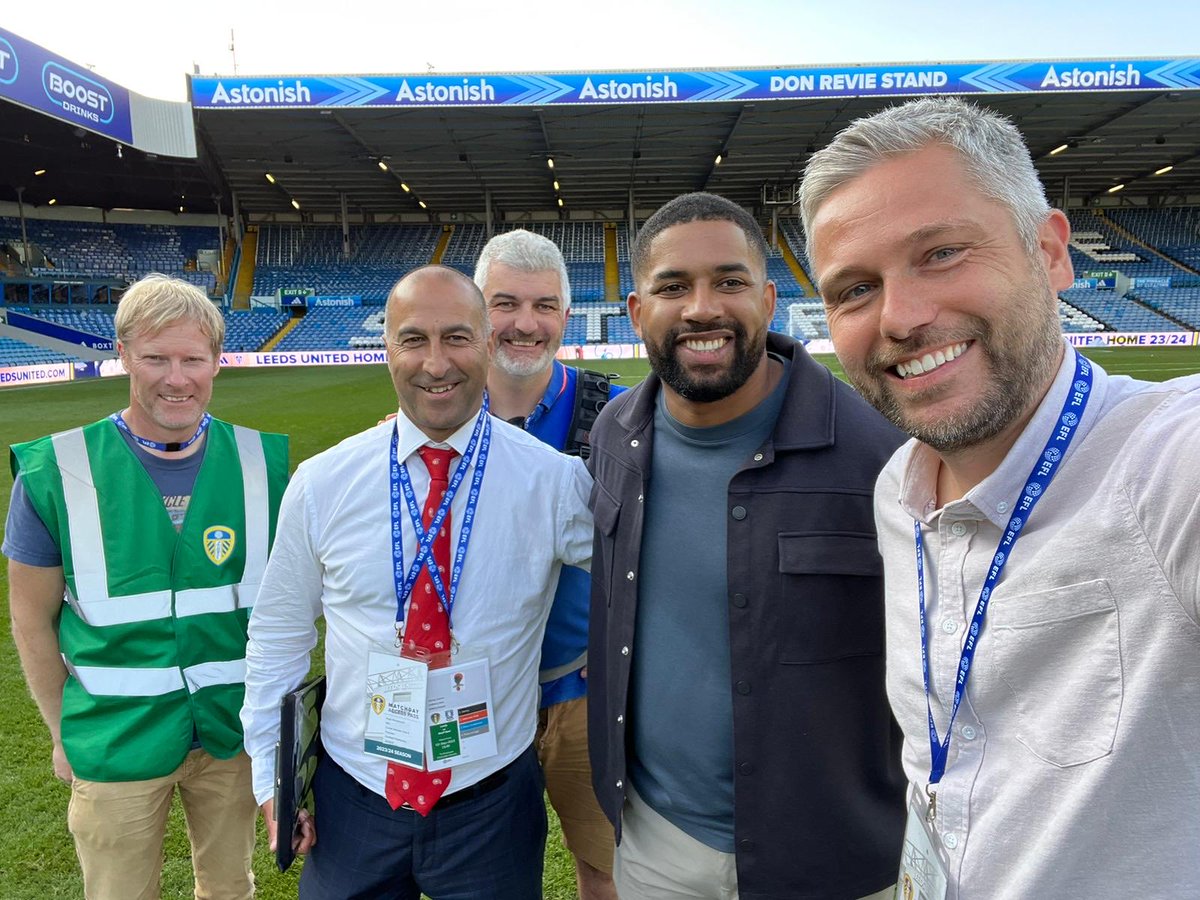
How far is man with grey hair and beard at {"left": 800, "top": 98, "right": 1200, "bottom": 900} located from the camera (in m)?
1.01

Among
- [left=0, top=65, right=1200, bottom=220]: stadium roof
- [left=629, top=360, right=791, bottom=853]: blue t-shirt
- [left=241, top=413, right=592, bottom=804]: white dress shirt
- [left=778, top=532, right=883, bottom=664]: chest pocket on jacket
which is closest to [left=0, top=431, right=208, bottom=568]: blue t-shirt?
[left=241, top=413, right=592, bottom=804]: white dress shirt

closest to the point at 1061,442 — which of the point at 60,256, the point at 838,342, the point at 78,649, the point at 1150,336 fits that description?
the point at 838,342

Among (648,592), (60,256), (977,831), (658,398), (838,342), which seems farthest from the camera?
(60,256)

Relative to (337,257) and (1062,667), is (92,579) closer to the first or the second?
(1062,667)

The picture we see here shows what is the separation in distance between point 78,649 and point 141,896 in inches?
32.7

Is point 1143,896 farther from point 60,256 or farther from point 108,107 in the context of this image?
point 60,256

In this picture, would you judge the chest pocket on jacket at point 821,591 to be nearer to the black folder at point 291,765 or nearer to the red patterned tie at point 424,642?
the red patterned tie at point 424,642

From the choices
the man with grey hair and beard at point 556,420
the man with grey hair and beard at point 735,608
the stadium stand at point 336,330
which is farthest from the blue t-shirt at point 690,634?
the stadium stand at point 336,330

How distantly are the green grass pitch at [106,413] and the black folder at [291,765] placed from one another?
140 centimetres

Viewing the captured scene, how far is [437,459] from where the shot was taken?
81.2 inches

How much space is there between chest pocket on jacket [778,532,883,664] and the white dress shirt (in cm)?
69

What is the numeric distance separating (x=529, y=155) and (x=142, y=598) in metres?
32.2

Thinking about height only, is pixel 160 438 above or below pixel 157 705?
above

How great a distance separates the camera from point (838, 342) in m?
1.38
